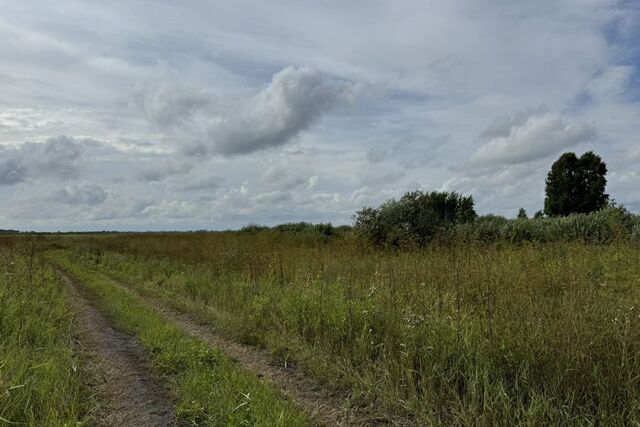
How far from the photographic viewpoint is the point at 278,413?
4.88 metres

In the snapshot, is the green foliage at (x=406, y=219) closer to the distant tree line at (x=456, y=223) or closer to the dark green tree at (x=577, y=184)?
the distant tree line at (x=456, y=223)

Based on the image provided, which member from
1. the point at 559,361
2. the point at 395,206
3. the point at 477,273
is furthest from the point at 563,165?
the point at 559,361

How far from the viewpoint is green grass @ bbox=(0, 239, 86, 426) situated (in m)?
4.66

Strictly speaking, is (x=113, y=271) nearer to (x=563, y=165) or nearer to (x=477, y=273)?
(x=477, y=273)

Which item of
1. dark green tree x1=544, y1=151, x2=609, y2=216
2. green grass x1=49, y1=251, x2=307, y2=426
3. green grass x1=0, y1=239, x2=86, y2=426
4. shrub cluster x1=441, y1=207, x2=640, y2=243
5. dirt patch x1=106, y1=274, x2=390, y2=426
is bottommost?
dirt patch x1=106, y1=274, x2=390, y2=426

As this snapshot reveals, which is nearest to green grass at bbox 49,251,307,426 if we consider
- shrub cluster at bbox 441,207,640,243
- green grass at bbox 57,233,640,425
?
green grass at bbox 57,233,640,425

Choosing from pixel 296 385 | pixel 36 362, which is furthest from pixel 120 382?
pixel 296 385

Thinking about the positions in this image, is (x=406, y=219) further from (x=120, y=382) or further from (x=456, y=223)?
(x=120, y=382)

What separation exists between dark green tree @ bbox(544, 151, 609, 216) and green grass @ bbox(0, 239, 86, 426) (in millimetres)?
39943

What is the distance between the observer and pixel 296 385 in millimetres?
6012

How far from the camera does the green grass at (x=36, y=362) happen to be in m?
4.66

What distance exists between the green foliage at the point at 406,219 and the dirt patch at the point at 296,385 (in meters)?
11.5

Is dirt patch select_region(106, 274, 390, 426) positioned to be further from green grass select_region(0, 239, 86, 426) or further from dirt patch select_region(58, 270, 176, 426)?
green grass select_region(0, 239, 86, 426)

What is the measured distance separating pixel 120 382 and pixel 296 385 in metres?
2.26
